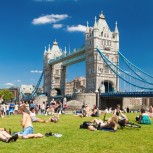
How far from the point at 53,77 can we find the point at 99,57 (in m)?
32.0

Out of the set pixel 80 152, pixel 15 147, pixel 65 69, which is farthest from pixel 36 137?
pixel 65 69

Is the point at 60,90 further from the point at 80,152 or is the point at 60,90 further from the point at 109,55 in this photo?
the point at 80,152

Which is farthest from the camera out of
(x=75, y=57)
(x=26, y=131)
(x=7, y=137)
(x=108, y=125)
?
(x=75, y=57)

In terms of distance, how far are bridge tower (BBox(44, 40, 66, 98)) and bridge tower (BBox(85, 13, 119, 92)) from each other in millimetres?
23462

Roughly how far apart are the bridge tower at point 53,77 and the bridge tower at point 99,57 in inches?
924

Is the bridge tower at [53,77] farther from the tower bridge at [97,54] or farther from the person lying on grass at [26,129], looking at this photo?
the person lying on grass at [26,129]

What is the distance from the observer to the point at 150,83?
6644 centimetres

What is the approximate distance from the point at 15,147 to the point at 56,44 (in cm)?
11400

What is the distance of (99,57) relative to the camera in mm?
78500

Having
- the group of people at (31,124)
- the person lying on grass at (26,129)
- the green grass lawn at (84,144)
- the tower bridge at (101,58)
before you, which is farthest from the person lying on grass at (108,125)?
the tower bridge at (101,58)

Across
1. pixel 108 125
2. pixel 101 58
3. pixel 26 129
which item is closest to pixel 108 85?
pixel 101 58

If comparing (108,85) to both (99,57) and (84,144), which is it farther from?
(84,144)

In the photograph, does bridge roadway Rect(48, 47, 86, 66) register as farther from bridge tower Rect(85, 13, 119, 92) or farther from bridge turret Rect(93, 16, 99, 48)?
bridge turret Rect(93, 16, 99, 48)

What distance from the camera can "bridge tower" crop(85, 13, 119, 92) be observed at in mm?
77688
